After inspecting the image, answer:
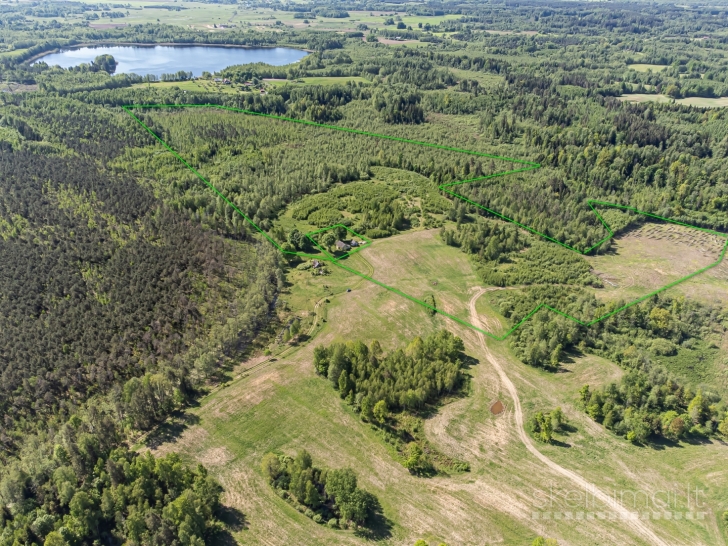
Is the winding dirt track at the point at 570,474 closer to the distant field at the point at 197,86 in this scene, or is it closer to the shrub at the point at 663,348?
the shrub at the point at 663,348

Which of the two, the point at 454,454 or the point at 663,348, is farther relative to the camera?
the point at 663,348

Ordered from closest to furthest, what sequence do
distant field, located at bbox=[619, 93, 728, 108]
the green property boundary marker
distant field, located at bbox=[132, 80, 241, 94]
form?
the green property boundary marker < distant field, located at bbox=[619, 93, 728, 108] < distant field, located at bbox=[132, 80, 241, 94]

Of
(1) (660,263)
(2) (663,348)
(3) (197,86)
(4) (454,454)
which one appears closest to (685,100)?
(1) (660,263)

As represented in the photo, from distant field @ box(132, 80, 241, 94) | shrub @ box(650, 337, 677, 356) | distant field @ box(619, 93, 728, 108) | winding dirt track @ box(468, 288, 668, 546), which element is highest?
distant field @ box(132, 80, 241, 94)

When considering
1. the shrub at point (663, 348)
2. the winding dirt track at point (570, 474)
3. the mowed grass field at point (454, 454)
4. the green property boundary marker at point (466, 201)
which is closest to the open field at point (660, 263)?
the green property boundary marker at point (466, 201)

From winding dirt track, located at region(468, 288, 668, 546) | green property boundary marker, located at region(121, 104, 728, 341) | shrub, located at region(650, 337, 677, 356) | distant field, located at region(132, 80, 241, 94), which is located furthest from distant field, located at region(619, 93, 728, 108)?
winding dirt track, located at region(468, 288, 668, 546)

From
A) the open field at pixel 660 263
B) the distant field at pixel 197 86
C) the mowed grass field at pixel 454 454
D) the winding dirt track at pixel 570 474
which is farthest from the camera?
the distant field at pixel 197 86

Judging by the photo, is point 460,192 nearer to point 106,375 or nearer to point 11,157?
point 106,375

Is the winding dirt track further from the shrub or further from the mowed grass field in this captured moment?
the shrub

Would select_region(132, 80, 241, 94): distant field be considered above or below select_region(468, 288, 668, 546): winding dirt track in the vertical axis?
above

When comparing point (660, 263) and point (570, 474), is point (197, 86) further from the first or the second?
point (570, 474)
